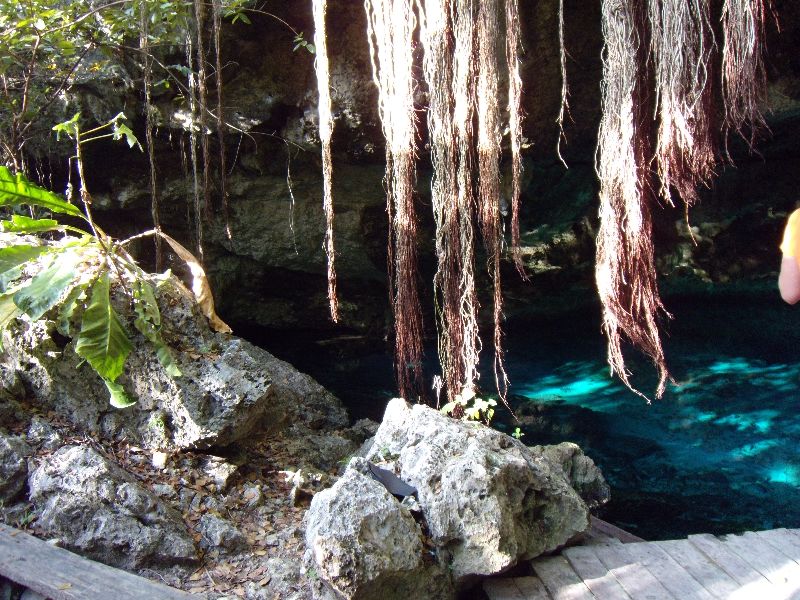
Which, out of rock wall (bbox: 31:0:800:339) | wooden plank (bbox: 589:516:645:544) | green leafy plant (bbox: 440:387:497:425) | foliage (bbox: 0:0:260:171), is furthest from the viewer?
rock wall (bbox: 31:0:800:339)

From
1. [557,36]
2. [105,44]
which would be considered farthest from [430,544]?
[105,44]

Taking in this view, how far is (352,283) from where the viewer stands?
6418 millimetres

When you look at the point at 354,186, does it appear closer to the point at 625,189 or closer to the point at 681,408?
the point at 625,189

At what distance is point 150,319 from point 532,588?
7.57ft

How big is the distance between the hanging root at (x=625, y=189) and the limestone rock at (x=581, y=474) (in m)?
1.25

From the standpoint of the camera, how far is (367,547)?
231cm

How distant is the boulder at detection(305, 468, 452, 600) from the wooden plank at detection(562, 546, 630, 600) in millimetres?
567

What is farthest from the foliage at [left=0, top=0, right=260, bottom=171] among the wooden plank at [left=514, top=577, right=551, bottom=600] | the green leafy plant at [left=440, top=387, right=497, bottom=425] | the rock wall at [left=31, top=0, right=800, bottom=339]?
the wooden plank at [left=514, top=577, right=551, bottom=600]

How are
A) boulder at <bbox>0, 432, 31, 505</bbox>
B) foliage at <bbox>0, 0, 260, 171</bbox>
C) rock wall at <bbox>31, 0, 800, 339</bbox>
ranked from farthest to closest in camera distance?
rock wall at <bbox>31, 0, 800, 339</bbox>, foliage at <bbox>0, 0, 260, 171</bbox>, boulder at <bbox>0, 432, 31, 505</bbox>

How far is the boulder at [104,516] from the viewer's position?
104 inches

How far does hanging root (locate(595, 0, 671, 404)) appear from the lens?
9.71 ft

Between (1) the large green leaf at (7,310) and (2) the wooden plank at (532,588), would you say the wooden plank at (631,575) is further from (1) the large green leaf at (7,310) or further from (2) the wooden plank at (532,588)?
(1) the large green leaf at (7,310)

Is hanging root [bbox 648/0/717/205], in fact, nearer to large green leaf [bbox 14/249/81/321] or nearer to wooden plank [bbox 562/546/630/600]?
wooden plank [bbox 562/546/630/600]

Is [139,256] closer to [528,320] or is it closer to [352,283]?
[352,283]
